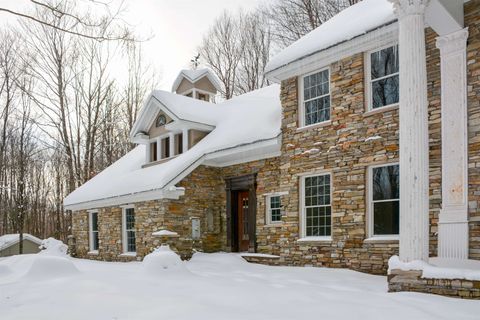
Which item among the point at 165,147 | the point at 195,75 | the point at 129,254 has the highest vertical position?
the point at 195,75

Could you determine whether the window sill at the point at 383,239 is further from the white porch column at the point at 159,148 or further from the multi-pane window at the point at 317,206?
the white porch column at the point at 159,148

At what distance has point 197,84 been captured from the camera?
19188 millimetres

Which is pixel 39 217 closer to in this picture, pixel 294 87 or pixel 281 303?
pixel 294 87

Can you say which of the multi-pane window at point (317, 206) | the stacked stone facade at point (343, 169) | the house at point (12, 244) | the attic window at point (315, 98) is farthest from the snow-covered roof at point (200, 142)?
the house at point (12, 244)

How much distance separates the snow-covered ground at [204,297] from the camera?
533cm

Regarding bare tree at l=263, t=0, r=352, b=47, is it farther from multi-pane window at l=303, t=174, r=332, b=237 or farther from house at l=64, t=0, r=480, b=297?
multi-pane window at l=303, t=174, r=332, b=237

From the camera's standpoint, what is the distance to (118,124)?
2944cm

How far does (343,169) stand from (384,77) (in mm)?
2209

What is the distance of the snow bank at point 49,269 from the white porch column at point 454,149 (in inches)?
279

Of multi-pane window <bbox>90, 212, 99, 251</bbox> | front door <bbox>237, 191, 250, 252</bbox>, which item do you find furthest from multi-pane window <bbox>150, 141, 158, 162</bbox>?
front door <bbox>237, 191, 250, 252</bbox>

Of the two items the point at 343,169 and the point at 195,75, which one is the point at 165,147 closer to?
the point at 195,75

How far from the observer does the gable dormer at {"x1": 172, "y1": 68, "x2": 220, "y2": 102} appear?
19.0 meters

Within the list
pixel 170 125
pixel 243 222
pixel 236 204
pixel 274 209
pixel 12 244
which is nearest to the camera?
pixel 274 209

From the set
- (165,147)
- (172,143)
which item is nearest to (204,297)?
(172,143)
